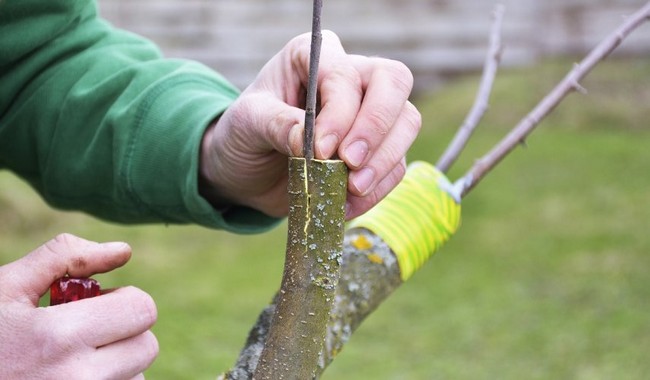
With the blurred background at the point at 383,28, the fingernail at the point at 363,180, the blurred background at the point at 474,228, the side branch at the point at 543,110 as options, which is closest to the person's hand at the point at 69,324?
the fingernail at the point at 363,180

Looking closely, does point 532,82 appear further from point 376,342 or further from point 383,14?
point 376,342

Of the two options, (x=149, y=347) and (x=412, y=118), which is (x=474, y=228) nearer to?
(x=412, y=118)

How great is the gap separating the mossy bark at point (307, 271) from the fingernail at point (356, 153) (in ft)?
0.04

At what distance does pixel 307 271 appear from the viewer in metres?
0.80

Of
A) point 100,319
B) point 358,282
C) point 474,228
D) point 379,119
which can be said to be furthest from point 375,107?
point 474,228

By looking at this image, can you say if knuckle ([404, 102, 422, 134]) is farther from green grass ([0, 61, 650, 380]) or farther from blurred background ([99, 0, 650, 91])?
blurred background ([99, 0, 650, 91])

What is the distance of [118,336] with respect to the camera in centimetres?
75

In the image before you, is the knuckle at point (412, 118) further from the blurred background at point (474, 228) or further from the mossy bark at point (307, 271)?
the blurred background at point (474, 228)

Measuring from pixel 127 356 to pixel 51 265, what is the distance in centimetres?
10

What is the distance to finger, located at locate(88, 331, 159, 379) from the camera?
2.44 ft

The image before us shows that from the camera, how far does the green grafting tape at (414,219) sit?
3.30 ft

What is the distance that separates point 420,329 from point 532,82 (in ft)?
7.41

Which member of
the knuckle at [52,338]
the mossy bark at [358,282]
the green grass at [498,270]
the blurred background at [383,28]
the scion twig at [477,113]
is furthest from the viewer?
the blurred background at [383,28]

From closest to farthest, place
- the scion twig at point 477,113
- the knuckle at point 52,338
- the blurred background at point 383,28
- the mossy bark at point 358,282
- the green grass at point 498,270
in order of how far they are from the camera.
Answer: the knuckle at point 52,338 < the mossy bark at point 358,282 < the scion twig at point 477,113 < the green grass at point 498,270 < the blurred background at point 383,28
